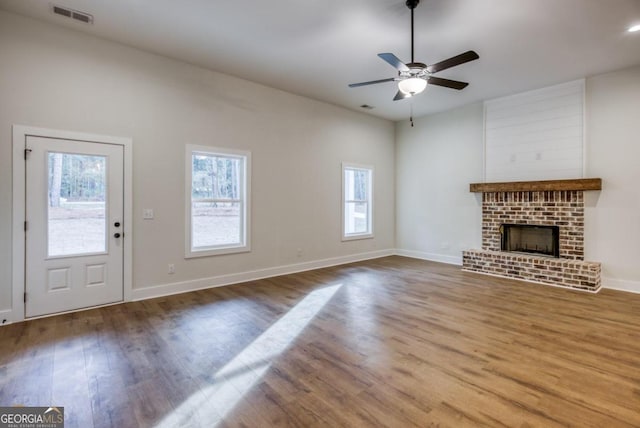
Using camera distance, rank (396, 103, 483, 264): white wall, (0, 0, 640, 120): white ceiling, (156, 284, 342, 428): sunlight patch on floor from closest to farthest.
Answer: (156, 284, 342, 428): sunlight patch on floor
(0, 0, 640, 120): white ceiling
(396, 103, 483, 264): white wall

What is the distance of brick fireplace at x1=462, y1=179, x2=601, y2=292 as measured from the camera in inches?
190

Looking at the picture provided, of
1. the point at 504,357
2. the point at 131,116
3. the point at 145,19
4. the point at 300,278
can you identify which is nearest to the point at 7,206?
the point at 131,116

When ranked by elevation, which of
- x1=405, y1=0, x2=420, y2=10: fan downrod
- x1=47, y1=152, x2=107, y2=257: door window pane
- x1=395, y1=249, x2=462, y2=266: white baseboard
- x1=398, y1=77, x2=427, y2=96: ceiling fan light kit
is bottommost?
x1=395, y1=249, x2=462, y2=266: white baseboard

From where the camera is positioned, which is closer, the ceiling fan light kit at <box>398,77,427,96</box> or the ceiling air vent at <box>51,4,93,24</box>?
the ceiling fan light kit at <box>398,77,427,96</box>

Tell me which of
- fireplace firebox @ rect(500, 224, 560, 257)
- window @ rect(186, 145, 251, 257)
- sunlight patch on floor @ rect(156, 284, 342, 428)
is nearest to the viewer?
sunlight patch on floor @ rect(156, 284, 342, 428)

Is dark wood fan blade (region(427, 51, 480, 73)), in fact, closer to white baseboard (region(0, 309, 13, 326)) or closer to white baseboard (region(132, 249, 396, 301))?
white baseboard (region(132, 249, 396, 301))

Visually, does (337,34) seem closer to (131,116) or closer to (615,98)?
(131,116)

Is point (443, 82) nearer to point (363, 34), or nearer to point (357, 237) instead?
point (363, 34)

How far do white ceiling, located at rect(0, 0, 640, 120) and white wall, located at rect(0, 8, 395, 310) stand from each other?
0.27 metres

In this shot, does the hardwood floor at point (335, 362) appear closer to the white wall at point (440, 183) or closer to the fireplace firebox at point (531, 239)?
the fireplace firebox at point (531, 239)

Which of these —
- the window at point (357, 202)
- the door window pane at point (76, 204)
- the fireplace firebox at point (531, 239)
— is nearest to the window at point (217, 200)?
the door window pane at point (76, 204)

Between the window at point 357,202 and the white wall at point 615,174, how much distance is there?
389 centimetres

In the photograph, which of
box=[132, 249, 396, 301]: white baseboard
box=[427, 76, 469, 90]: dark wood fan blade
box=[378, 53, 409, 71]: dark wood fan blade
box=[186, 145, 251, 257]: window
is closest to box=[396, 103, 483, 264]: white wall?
box=[132, 249, 396, 301]: white baseboard

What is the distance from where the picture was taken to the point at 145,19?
3.47 metres
